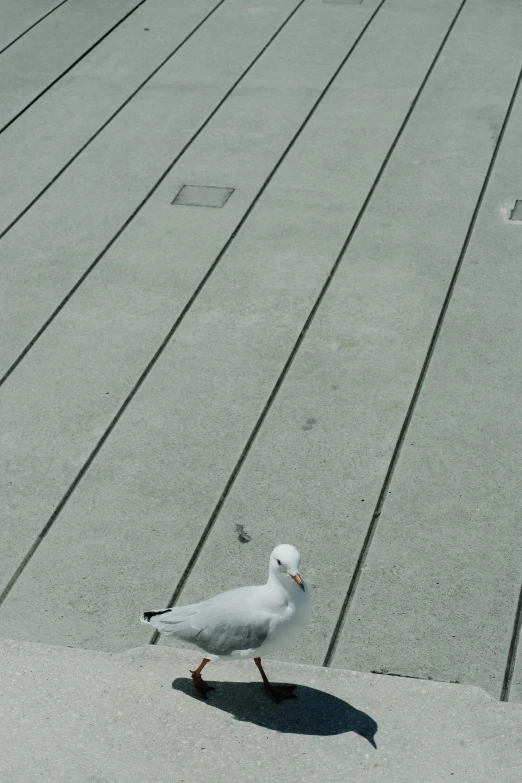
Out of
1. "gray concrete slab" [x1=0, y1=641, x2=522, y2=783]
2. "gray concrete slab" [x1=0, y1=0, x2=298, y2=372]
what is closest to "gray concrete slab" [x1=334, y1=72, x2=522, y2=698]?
"gray concrete slab" [x1=0, y1=641, x2=522, y2=783]

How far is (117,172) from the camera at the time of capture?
8.98 meters

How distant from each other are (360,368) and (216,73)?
4559 mm

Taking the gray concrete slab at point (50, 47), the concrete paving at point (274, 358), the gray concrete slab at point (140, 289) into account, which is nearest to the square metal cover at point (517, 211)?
the concrete paving at point (274, 358)

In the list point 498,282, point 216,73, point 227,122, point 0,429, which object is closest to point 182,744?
point 0,429

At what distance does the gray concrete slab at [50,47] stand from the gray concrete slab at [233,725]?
6.39 m

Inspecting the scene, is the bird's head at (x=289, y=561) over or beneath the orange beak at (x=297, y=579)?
over

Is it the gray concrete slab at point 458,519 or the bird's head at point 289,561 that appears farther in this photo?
the gray concrete slab at point 458,519

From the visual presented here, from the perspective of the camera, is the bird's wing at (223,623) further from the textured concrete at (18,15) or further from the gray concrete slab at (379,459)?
the textured concrete at (18,15)

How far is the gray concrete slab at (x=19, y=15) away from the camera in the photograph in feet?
37.0

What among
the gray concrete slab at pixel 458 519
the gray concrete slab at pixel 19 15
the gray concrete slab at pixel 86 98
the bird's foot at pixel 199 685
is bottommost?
the gray concrete slab at pixel 458 519

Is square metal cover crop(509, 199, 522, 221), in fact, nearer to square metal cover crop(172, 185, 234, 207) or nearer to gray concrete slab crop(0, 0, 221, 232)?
square metal cover crop(172, 185, 234, 207)

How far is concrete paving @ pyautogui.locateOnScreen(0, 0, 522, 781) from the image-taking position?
5105 mm

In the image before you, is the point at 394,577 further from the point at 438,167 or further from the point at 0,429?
the point at 438,167

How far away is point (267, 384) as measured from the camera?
677cm
